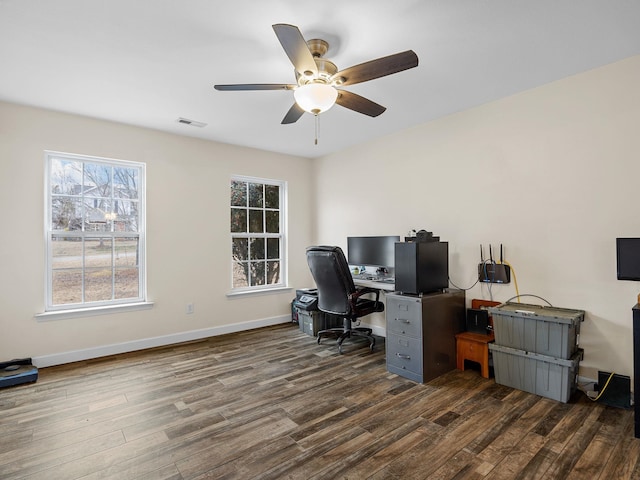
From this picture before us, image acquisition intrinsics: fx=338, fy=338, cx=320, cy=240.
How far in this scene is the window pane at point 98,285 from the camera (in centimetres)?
378

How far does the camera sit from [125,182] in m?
4.03

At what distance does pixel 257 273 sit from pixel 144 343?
1.74m

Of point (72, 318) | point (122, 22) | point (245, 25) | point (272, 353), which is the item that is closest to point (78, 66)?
point (122, 22)

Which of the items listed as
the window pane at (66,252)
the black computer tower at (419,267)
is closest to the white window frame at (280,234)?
the window pane at (66,252)

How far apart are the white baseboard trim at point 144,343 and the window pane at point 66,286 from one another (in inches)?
21.7

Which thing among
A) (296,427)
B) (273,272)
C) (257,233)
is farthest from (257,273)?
(296,427)

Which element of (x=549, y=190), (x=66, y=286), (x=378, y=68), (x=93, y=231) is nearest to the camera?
(x=378, y=68)

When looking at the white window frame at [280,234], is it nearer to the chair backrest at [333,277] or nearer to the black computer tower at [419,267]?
the chair backrest at [333,277]

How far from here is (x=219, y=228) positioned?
15.3 feet

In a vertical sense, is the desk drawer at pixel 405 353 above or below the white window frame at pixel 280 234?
below

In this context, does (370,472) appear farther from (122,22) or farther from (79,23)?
(79,23)

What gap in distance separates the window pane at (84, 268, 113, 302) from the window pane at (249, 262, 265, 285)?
182 cm

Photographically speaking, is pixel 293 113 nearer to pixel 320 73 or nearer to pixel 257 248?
pixel 320 73

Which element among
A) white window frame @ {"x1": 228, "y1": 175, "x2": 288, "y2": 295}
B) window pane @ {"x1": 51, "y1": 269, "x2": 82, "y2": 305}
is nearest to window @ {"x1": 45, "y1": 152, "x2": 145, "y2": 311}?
window pane @ {"x1": 51, "y1": 269, "x2": 82, "y2": 305}
